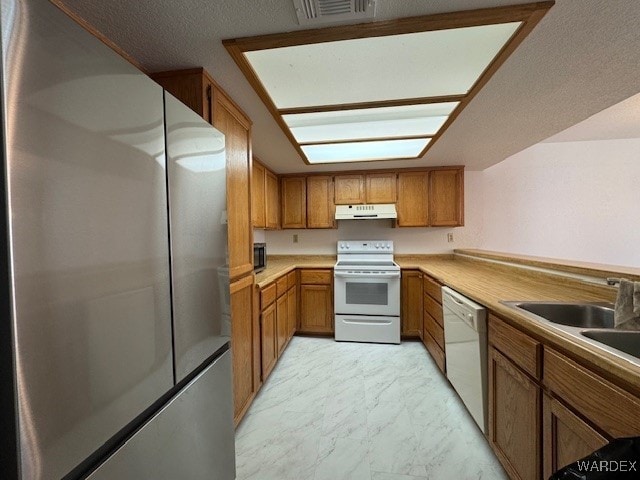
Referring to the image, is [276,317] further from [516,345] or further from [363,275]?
[516,345]

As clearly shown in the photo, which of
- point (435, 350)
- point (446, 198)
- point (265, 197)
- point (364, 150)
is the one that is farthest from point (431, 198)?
Result: point (265, 197)

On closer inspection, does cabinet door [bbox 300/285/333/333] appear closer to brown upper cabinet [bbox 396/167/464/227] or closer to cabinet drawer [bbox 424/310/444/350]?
cabinet drawer [bbox 424/310/444/350]

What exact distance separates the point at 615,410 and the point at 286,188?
3389mm

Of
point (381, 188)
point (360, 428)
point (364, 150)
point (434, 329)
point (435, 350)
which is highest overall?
point (364, 150)

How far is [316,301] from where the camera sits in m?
3.22

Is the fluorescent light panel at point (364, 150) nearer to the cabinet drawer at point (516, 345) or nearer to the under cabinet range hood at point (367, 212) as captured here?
the under cabinet range hood at point (367, 212)

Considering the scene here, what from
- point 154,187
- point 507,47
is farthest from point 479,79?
point 154,187

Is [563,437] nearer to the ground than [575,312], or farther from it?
nearer to the ground

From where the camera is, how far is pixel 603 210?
355 centimetres

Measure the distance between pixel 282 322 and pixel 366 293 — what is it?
101 centimetres

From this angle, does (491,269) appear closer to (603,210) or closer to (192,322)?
(603,210)

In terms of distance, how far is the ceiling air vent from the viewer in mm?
1005

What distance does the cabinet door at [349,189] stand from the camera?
11.5 ft

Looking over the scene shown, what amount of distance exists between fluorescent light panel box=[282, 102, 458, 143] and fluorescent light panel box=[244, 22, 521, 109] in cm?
18
